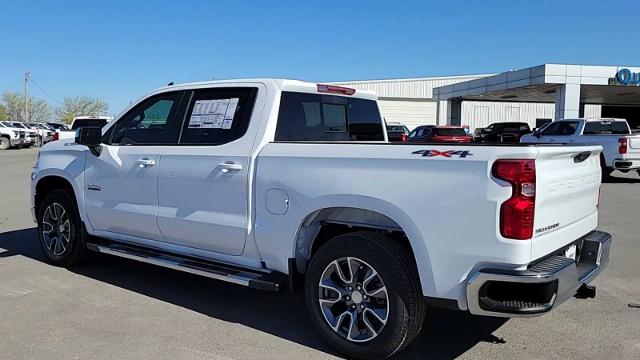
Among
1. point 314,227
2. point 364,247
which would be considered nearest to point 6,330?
point 314,227

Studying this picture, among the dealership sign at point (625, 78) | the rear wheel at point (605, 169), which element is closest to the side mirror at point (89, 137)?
the rear wheel at point (605, 169)

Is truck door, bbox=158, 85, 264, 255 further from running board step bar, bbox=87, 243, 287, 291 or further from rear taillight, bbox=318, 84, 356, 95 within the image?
rear taillight, bbox=318, 84, 356, 95

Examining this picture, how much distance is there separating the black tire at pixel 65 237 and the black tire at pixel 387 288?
10.6ft

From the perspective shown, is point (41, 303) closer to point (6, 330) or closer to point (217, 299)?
point (6, 330)

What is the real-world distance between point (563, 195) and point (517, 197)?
60cm

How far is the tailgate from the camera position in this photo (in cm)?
337

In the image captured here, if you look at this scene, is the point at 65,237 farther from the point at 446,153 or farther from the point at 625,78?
the point at 625,78

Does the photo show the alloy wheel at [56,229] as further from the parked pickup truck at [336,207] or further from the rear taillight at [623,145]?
the rear taillight at [623,145]

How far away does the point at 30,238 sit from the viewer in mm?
7883

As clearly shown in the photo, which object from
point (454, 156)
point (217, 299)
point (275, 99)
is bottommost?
point (217, 299)

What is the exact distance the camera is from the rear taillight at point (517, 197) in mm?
3238

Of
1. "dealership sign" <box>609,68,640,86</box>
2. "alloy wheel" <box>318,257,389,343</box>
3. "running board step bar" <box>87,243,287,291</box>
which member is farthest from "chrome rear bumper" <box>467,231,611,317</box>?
"dealership sign" <box>609,68,640,86</box>

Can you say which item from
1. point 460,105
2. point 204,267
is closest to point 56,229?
point 204,267

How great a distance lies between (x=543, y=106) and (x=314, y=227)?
2500 inches
